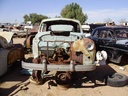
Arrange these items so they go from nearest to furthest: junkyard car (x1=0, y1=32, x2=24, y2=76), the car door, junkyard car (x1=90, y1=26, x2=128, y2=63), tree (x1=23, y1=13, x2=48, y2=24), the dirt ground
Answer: the dirt ground < junkyard car (x1=0, y1=32, x2=24, y2=76) < junkyard car (x1=90, y1=26, x2=128, y2=63) < the car door < tree (x1=23, y1=13, x2=48, y2=24)

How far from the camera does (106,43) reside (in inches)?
325

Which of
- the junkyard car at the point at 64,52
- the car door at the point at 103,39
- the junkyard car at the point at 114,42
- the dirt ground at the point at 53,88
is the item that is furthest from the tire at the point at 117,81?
the car door at the point at 103,39

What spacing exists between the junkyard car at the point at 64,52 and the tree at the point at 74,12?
45.6 meters

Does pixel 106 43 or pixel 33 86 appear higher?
pixel 106 43

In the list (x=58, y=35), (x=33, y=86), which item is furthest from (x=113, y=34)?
(x=33, y=86)

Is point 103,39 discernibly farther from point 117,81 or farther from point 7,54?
point 7,54

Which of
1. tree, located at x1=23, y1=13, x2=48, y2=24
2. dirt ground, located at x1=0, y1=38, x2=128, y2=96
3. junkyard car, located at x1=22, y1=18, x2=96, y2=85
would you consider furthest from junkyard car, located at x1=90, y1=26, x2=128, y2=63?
tree, located at x1=23, y1=13, x2=48, y2=24

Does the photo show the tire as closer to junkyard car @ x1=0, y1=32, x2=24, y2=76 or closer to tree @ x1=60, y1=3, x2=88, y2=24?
junkyard car @ x1=0, y1=32, x2=24, y2=76

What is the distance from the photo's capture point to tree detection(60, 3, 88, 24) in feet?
170

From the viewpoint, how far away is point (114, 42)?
780 centimetres

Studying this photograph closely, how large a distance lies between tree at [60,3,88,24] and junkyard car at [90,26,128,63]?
42.7 m

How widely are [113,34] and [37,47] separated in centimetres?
383

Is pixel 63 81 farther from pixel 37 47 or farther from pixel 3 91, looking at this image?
pixel 3 91

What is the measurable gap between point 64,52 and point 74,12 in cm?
4917
